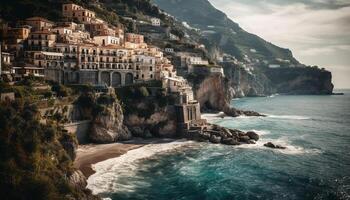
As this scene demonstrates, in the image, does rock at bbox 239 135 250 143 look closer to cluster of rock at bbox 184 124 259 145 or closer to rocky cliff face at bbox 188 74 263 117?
cluster of rock at bbox 184 124 259 145

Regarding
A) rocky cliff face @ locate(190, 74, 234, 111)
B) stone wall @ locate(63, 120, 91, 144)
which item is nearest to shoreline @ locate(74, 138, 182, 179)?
stone wall @ locate(63, 120, 91, 144)

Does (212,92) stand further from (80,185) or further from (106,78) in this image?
(80,185)

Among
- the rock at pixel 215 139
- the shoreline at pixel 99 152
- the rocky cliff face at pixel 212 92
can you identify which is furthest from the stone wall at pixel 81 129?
the rocky cliff face at pixel 212 92

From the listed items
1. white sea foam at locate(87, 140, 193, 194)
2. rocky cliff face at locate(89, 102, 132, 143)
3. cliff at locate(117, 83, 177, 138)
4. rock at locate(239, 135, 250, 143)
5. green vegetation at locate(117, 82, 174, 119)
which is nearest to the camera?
white sea foam at locate(87, 140, 193, 194)

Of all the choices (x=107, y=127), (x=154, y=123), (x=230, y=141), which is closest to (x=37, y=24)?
(x=107, y=127)

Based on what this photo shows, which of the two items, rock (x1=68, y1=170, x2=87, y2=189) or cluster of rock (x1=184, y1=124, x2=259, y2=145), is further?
cluster of rock (x1=184, y1=124, x2=259, y2=145)

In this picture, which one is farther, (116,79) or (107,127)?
(116,79)
